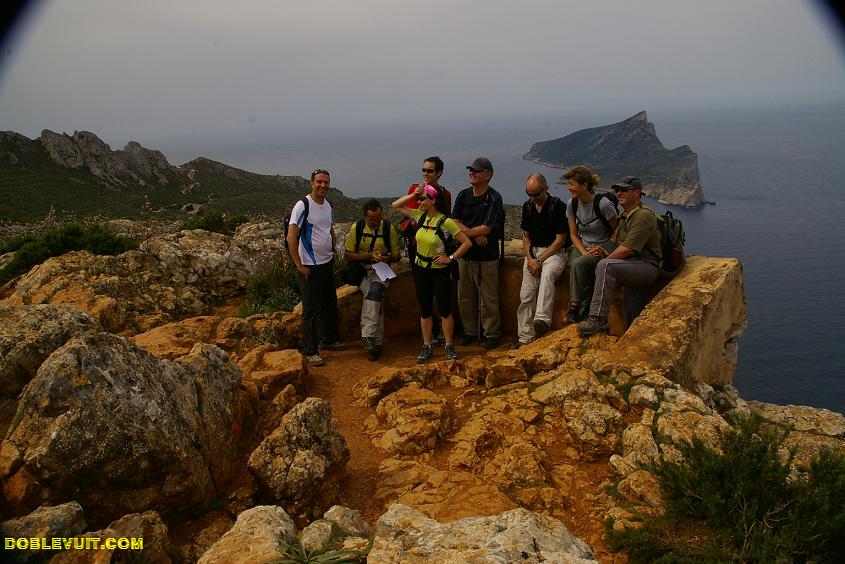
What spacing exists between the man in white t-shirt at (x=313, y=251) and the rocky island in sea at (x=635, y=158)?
7918 centimetres

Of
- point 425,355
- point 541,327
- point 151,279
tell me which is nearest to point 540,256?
point 541,327

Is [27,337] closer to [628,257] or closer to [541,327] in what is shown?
[541,327]

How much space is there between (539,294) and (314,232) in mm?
2991

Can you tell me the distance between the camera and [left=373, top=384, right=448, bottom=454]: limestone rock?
4.61 m

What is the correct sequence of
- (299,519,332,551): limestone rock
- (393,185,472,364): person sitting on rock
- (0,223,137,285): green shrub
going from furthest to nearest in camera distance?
1. (0,223,137,285): green shrub
2. (393,185,472,364): person sitting on rock
3. (299,519,332,551): limestone rock

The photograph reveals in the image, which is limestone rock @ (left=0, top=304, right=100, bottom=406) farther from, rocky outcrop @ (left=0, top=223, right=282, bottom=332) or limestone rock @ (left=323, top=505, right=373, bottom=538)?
limestone rock @ (left=323, top=505, right=373, bottom=538)

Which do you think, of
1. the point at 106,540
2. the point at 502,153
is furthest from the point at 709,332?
the point at 502,153

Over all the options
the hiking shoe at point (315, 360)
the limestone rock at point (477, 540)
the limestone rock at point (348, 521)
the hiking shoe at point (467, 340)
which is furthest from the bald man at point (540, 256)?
the limestone rock at point (348, 521)

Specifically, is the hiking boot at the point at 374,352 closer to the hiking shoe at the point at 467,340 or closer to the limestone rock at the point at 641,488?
the hiking shoe at the point at 467,340

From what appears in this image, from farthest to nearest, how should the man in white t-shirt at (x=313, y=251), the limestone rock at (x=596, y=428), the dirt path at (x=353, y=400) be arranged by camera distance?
the man in white t-shirt at (x=313, y=251), the limestone rock at (x=596, y=428), the dirt path at (x=353, y=400)

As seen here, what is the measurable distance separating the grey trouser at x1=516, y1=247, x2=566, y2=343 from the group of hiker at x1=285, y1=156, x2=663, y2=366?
0.01 m

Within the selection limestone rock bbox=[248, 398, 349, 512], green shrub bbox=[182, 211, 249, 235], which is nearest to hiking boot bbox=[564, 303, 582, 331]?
limestone rock bbox=[248, 398, 349, 512]

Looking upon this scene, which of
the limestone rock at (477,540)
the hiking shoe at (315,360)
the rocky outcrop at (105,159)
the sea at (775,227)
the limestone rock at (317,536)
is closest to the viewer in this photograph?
the limestone rock at (477,540)

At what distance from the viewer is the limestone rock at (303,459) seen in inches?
144
